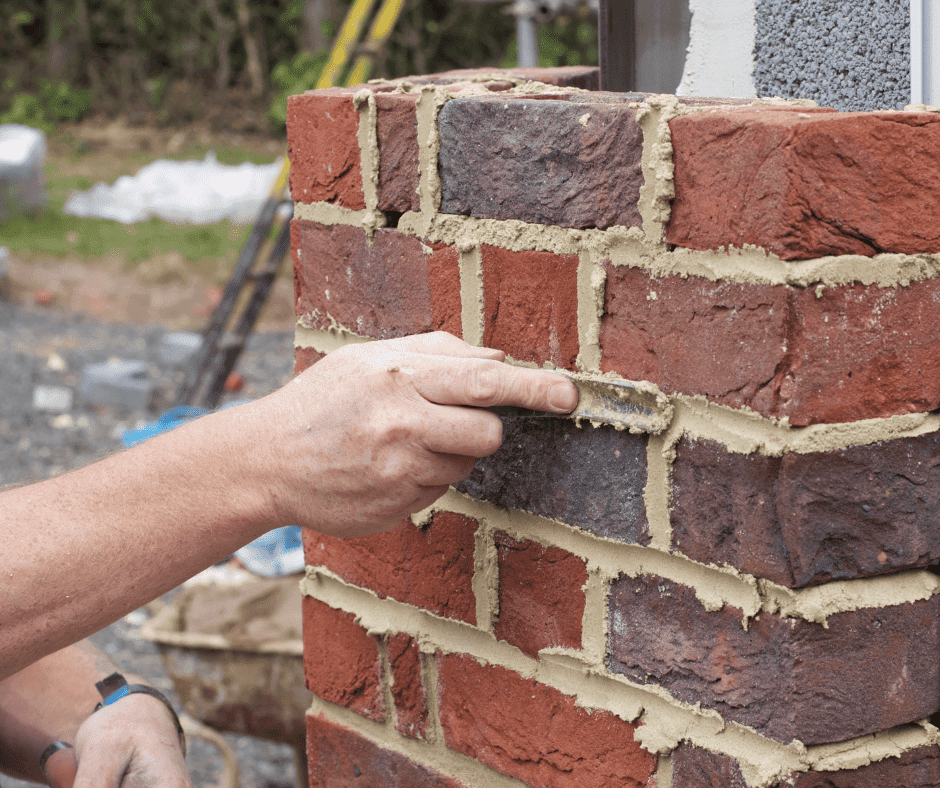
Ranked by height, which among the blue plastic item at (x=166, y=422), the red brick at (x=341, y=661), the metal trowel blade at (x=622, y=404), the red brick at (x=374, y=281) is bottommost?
the blue plastic item at (x=166, y=422)

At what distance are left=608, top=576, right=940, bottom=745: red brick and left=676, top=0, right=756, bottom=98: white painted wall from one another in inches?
23.6

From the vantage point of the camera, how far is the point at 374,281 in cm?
111

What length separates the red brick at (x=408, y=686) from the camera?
3.77 feet

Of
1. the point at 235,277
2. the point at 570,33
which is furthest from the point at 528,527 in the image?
the point at 570,33

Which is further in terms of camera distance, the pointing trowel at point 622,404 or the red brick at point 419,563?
the red brick at point 419,563

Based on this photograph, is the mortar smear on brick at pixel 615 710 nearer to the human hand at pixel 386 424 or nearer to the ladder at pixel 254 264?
the human hand at pixel 386 424

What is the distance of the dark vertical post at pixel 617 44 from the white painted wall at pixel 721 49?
88 mm

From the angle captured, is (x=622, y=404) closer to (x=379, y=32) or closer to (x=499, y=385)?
(x=499, y=385)

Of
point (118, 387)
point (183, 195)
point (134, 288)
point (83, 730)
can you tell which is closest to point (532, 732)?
point (83, 730)

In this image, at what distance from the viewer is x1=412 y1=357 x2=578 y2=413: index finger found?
912 millimetres

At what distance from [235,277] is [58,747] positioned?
379cm

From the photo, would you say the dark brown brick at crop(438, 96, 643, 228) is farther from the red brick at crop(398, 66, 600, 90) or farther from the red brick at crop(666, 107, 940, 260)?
the red brick at crop(398, 66, 600, 90)

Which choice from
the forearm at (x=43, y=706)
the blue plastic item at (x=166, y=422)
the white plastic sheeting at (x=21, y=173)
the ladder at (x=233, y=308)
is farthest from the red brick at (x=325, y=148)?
the white plastic sheeting at (x=21, y=173)

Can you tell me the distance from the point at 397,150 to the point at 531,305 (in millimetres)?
226
